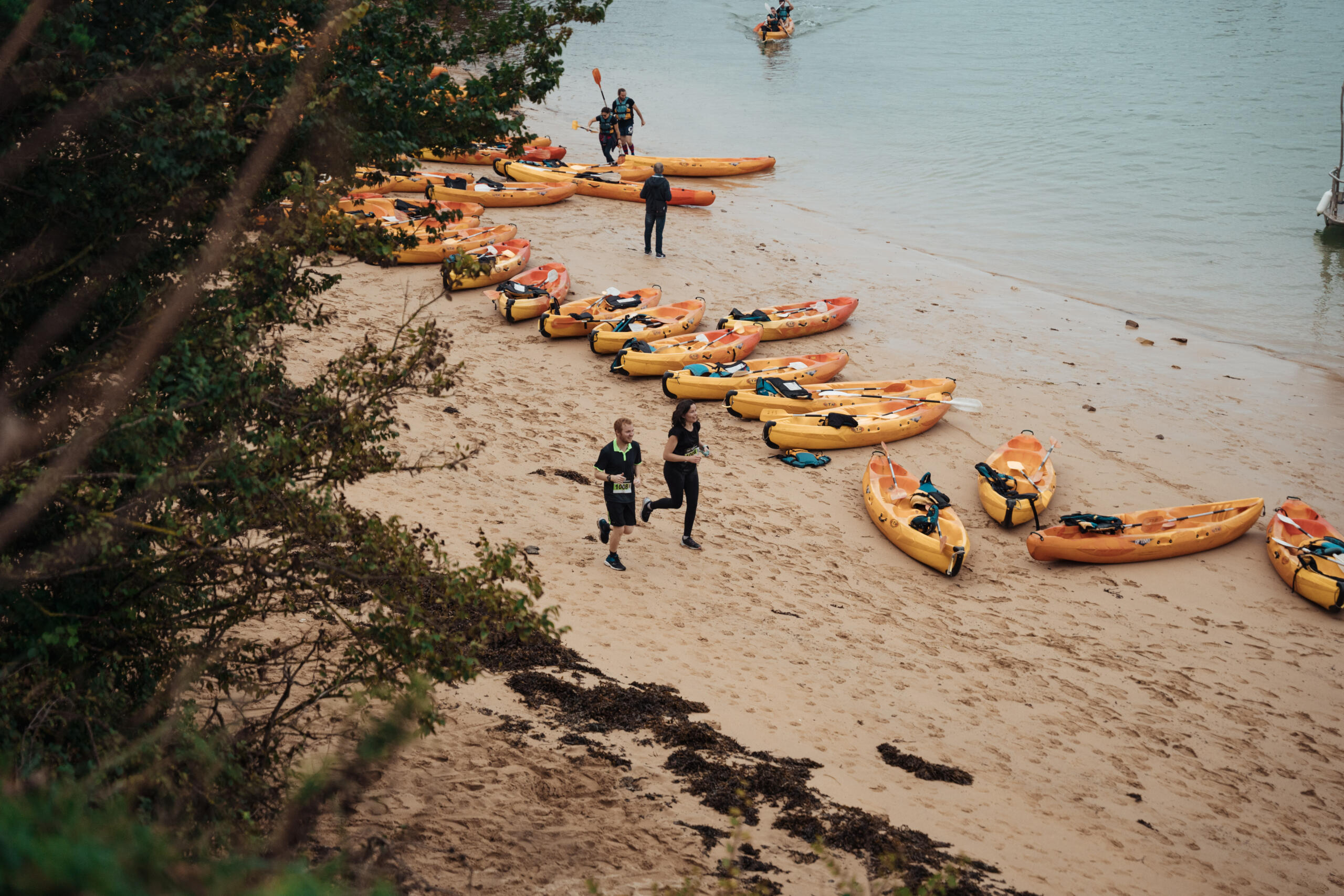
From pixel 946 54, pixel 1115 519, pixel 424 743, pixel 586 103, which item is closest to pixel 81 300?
pixel 424 743

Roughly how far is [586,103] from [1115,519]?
30595 millimetres

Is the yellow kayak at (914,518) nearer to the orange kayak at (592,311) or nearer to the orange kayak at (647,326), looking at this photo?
the orange kayak at (647,326)

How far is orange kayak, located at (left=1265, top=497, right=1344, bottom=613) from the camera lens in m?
9.69

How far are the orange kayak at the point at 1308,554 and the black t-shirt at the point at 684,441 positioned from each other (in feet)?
22.1

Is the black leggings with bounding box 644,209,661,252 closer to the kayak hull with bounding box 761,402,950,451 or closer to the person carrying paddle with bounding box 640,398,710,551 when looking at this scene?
the kayak hull with bounding box 761,402,950,451

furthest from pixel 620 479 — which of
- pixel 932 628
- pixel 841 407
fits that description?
pixel 841 407

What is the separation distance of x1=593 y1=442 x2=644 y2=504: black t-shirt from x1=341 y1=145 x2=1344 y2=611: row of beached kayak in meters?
2.08

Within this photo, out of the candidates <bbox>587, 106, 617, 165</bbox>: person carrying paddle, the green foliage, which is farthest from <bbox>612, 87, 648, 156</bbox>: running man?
the green foliage

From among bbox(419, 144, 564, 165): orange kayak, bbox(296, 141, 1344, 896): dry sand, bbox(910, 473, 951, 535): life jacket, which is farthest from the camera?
bbox(419, 144, 564, 165): orange kayak

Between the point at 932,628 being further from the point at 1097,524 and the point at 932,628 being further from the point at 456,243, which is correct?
the point at 456,243

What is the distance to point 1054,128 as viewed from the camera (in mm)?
33344

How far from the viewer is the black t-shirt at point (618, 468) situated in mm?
8852

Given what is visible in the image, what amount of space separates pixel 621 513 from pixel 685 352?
5.55 meters

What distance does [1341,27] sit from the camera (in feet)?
138
